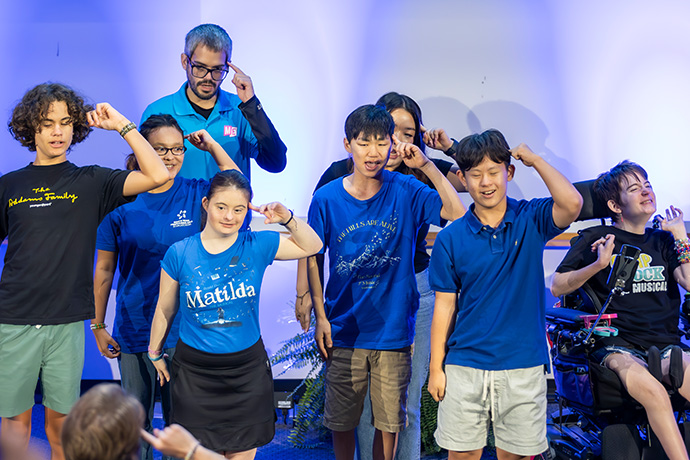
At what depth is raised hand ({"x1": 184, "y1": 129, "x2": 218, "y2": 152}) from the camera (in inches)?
106

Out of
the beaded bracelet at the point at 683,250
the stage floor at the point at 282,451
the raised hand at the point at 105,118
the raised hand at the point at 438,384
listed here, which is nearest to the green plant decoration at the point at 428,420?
the stage floor at the point at 282,451

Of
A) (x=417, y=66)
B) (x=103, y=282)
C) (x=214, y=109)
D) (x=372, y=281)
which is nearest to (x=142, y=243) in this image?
(x=103, y=282)

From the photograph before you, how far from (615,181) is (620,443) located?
1195mm

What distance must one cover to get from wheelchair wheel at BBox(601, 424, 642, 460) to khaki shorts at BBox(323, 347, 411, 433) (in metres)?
0.89

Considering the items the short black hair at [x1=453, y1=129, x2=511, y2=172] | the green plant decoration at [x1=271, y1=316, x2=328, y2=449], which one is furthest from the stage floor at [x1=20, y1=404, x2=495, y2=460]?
the short black hair at [x1=453, y1=129, x2=511, y2=172]

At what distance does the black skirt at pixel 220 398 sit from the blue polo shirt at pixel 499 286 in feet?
2.41

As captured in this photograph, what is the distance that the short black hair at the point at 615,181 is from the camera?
3029 millimetres

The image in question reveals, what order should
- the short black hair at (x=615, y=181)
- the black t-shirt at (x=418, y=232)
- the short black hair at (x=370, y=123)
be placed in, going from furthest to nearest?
the short black hair at (x=615, y=181) → the black t-shirt at (x=418, y=232) → the short black hair at (x=370, y=123)

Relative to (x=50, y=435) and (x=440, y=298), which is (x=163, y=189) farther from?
(x=440, y=298)

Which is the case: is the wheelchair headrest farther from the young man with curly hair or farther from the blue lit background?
the young man with curly hair

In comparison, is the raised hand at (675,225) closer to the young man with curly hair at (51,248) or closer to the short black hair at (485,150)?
the short black hair at (485,150)

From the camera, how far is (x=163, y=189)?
2.71 meters

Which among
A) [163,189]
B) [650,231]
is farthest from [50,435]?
[650,231]

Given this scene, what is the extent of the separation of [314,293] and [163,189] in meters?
0.78
